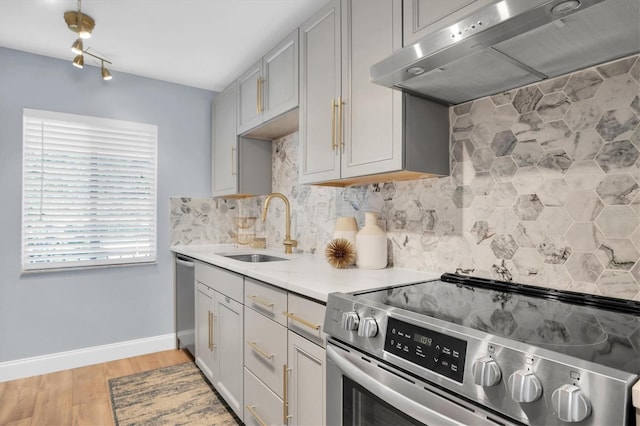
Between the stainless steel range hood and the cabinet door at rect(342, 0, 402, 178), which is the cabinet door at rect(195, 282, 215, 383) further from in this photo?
the stainless steel range hood

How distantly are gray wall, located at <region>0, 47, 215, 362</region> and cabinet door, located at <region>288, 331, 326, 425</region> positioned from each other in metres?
2.11

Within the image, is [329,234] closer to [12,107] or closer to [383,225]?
[383,225]

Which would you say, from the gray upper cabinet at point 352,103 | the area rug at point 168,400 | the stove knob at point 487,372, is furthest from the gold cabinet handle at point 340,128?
the area rug at point 168,400

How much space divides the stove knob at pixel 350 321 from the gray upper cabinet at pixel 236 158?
6.45ft

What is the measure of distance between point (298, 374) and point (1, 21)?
8.89 ft

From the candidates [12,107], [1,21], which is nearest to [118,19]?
[1,21]

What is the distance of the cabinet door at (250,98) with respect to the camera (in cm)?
249

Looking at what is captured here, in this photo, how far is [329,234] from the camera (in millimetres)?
2387

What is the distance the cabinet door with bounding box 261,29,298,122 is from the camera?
210cm

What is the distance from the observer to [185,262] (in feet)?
9.58

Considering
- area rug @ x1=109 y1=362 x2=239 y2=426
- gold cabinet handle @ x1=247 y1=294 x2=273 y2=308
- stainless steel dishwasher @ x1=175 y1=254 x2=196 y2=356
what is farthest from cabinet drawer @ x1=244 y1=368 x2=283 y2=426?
stainless steel dishwasher @ x1=175 y1=254 x2=196 y2=356

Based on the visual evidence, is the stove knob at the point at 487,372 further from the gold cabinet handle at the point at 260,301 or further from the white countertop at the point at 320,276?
the gold cabinet handle at the point at 260,301

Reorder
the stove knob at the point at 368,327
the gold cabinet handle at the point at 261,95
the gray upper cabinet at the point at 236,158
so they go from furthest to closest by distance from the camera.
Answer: the gray upper cabinet at the point at 236,158 < the gold cabinet handle at the point at 261,95 < the stove knob at the point at 368,327

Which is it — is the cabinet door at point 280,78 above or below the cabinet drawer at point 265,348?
above
